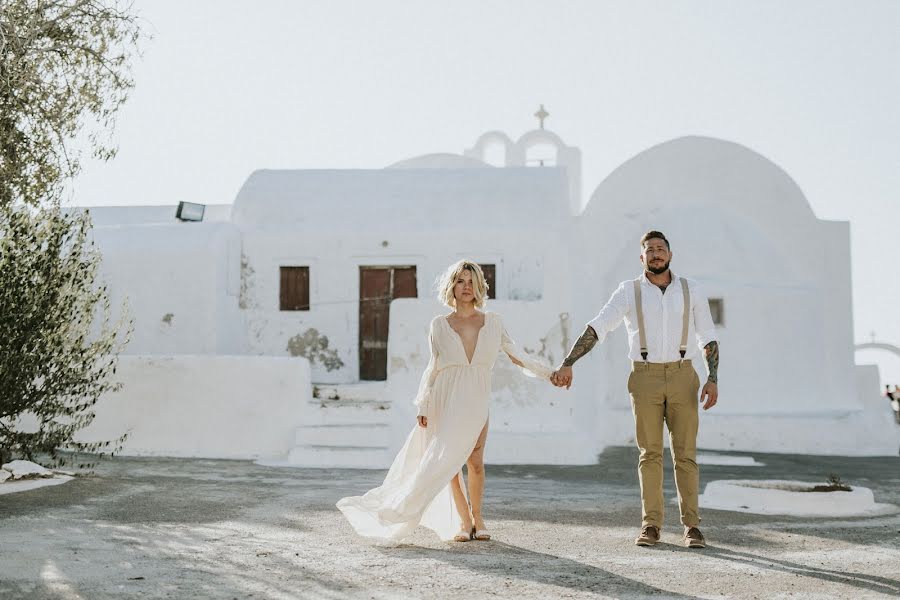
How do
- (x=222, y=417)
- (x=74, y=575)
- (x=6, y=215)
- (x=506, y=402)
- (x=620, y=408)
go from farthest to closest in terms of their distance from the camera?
(x=620, y=408), (x=506, y=402), (x=222, y=417), (x=6, y=215), (x=74, y=575)

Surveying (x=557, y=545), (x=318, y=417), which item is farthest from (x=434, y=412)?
(x=318, y=417)

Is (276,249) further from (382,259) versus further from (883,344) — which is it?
(883,344)

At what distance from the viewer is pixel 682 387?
562 cm

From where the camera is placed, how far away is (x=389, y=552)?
5359 mm

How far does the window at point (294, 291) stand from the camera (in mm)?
15531

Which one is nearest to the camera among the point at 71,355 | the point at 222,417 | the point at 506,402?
the point at 71,355

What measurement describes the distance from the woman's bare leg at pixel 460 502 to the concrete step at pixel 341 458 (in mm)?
5814

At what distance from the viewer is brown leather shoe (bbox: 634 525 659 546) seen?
563 cm

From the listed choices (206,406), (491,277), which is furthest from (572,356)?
(491,277)

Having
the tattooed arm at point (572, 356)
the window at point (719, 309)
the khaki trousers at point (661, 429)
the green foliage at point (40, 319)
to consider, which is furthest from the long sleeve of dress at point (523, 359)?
the window at point (719, 309)

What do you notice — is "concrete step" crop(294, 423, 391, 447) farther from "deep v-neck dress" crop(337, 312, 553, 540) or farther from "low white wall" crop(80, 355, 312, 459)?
"deep v-neck dress" crop(337, 312, 553, 540)

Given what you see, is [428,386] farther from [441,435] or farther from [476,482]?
[476,482]

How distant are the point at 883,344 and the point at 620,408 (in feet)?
58.4

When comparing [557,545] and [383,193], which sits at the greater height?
[383,193]
